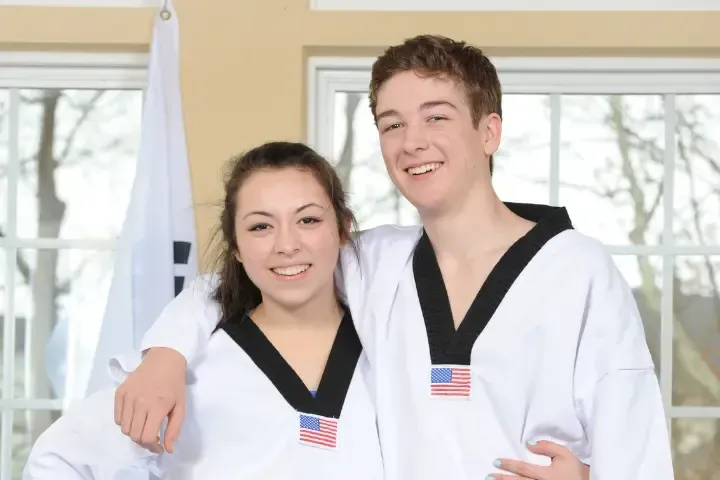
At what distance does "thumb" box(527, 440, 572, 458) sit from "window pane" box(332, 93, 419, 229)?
1111mm

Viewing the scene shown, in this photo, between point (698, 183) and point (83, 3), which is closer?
point (83, 3)

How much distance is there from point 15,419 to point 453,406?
1.53 metres

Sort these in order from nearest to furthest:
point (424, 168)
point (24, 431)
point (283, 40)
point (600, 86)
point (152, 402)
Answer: point (152, 402) → point (424, 168) → point (283, 40) → point (600, 86) → point (24, 431)

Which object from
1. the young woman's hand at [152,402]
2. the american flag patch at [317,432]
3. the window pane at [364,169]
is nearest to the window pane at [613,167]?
the window pane at [364,169]

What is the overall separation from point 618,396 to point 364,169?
4.04 ft

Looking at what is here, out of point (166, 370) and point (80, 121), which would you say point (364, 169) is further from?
point (166, 370)

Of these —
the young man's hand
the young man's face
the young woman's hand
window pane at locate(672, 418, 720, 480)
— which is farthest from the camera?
window pane at locate(672, 418, 720, 480)

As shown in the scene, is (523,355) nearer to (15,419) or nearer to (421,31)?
(421,31)

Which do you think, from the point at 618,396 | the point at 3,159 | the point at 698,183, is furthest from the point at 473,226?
the point at 3,159

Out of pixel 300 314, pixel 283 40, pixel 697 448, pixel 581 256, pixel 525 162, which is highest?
pixel 283 40

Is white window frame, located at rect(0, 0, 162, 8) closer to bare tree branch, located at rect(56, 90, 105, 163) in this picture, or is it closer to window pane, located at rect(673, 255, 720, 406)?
bare tree branch, located at rect(56, 90, 105, 163)

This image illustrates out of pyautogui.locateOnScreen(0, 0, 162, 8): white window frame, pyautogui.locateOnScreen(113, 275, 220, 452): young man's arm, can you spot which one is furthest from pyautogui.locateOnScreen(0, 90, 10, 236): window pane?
pyautogui.locateOnScreen(113, 275, 220, 452): young man's arm

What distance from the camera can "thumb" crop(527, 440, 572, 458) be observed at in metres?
1.34

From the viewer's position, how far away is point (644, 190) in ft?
7.82
